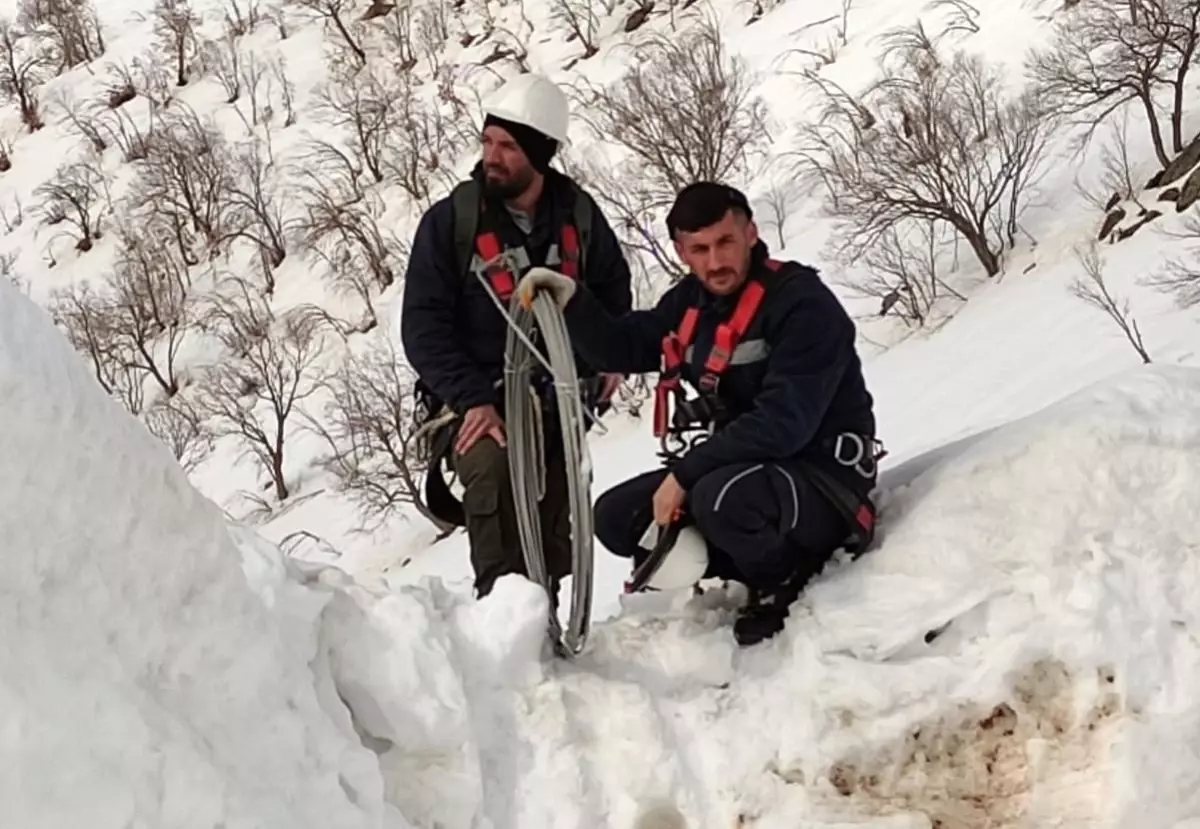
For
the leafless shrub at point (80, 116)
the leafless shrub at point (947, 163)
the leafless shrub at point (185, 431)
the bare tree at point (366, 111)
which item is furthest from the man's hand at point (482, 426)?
the leafless shrub at point (80, 116)

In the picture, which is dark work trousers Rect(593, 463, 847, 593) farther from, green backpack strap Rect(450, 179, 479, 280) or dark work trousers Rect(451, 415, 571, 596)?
green backpack strap Rect(450, 179, 479, 280)

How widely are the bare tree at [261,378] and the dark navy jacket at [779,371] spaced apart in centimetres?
1535

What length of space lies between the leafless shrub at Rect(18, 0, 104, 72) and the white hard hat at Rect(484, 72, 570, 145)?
26.0 metres

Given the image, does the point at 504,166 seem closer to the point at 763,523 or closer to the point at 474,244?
the point at 474,244

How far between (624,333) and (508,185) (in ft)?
1.81

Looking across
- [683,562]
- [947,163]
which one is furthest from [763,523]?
[947,163]

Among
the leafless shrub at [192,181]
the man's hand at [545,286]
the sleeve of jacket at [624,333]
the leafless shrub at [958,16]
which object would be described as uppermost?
the leafless shrub at [192,181]

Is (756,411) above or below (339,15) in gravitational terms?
below

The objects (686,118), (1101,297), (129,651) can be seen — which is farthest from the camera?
(686,118)

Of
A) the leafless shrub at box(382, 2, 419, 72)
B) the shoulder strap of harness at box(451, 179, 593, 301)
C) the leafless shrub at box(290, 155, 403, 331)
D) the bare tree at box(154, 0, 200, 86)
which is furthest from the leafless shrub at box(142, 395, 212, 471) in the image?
the shoulder strap of harness at box(451, 179, 593, 301)

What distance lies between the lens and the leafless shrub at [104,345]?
20219 millimetres

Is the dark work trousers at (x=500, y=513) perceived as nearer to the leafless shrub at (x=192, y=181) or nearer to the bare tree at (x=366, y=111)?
the bare tree at (x=366, y=111)

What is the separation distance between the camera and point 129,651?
1.97m

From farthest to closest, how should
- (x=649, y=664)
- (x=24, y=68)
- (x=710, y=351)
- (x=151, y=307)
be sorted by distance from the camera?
(x=24, y=68)
(x=151, y=307)
(x=710, y=351)
(x=649, y=664)
